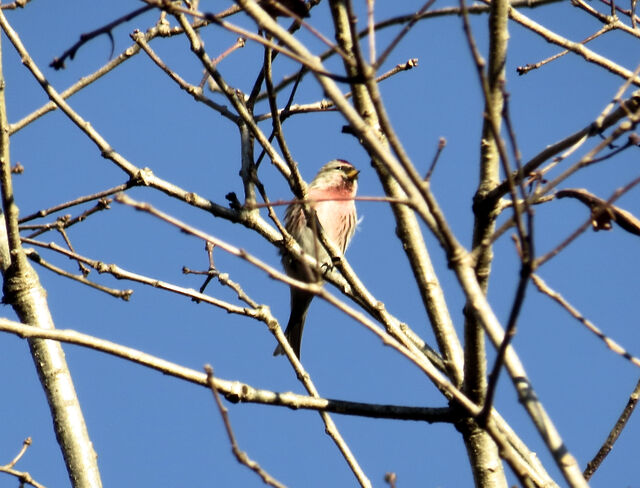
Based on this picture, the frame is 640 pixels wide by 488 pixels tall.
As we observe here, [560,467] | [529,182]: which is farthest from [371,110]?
[560,467]

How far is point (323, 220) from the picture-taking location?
7.07 metres

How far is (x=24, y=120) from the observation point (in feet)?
13.2

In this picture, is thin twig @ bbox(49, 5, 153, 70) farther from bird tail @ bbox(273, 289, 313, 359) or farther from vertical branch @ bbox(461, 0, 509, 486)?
bird tail @ bbox(273, 289, 313, 359)

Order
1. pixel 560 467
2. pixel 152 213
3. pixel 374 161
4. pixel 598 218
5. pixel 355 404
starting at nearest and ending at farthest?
pixel 560 467
pixel 152 213
pixel 598 218
pixel 355 404
pixel 374 161

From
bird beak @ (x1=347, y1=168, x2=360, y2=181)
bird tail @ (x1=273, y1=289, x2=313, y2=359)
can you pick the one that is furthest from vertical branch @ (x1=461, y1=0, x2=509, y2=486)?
bird beak @ (x1=347, y1=168, x2=360, y2=181)

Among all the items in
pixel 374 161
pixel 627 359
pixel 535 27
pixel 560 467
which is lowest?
pixel 560 467

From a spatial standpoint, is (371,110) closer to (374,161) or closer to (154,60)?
(374,161)

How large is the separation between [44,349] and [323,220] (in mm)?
3875

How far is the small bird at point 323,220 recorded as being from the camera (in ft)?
22.3

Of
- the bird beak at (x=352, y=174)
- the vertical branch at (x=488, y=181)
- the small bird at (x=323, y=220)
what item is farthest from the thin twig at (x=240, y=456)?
the bird beak at (x=352, y=174)

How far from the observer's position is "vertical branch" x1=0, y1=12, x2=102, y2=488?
3.15 meters

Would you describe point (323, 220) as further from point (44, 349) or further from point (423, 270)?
point (423, 270)

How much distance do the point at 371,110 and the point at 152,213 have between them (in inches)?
39.4

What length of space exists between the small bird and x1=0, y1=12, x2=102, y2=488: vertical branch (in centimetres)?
305
